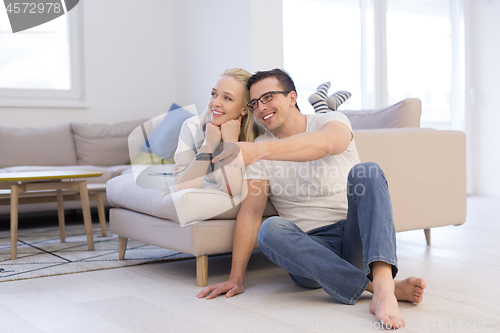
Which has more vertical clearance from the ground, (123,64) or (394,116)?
(123,64)

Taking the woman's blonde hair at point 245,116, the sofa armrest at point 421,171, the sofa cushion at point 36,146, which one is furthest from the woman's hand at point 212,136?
the sofa cushion at point 36,146

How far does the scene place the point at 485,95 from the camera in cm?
567

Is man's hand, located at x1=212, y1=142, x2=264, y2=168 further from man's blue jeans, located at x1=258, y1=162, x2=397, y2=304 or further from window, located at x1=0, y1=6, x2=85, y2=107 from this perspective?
window, located at x1=0, y1=6, x2=85, y2=107

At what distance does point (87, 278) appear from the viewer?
2107 millimetres

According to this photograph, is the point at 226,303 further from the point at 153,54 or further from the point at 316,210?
the point at 153,54

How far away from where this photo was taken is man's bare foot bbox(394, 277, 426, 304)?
1.55m

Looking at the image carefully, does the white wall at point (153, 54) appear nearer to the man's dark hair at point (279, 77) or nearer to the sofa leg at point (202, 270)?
the man's dark hair at point (279, 77)

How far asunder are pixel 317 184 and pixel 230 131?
14.9 inches

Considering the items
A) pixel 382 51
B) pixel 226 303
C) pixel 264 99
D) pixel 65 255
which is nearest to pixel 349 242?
pixel 226 303

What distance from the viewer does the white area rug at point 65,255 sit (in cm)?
226

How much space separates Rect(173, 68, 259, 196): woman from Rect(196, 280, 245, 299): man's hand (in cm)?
36

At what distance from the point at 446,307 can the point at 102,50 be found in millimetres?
4025

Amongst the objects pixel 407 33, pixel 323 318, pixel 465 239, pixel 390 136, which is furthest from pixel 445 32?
pixel 323 318

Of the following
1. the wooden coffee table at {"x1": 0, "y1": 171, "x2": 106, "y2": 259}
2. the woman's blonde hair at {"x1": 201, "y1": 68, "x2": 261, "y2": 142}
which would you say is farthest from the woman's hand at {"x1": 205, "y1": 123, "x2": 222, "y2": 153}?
the wooden coffee table at {"x1": 0, "y1": 171, "x2": 106, "y2": 259}
